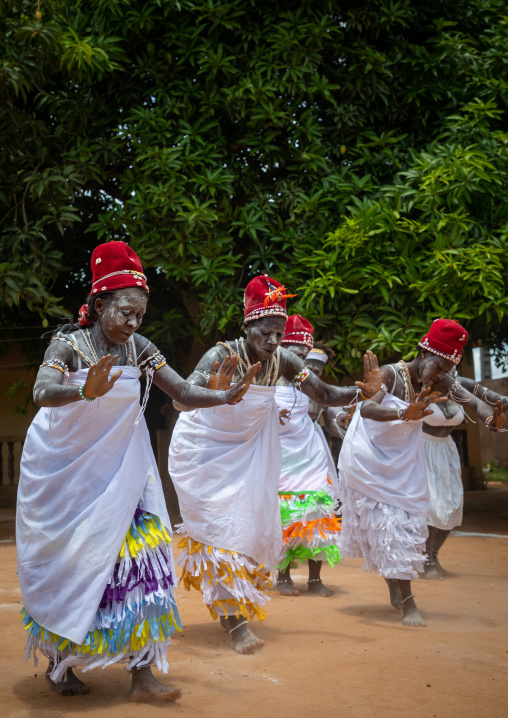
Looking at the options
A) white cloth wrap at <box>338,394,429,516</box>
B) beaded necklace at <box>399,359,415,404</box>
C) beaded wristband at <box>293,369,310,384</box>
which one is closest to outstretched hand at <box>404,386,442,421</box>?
white cloth wrap at <box>338,394,429,516</box>

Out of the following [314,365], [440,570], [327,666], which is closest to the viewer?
[327,666]

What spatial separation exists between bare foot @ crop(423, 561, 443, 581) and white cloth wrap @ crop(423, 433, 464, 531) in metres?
0.37

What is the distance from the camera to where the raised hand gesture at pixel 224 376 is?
4.35 meters

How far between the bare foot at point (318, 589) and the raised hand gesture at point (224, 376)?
300 cm

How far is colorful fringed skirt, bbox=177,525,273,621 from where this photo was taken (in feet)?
15.5

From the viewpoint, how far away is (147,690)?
3.71 metres

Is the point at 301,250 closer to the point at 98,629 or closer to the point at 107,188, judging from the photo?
the point at 107,188

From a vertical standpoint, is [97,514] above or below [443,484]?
above

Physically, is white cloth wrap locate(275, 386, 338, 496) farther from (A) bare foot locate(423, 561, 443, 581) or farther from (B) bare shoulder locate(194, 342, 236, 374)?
(B) bare shoulder locate(194, 342, 236, 374)

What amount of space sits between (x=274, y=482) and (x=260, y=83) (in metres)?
6.39

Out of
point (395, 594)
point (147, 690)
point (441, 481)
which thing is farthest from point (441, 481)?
point (147, 690)

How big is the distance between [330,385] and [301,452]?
217 centimetres

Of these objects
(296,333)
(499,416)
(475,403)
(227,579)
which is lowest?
(227,579)

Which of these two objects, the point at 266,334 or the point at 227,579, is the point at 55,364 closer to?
the point at 266,334
